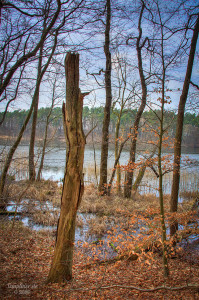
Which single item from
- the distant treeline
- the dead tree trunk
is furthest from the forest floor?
the distant treeline

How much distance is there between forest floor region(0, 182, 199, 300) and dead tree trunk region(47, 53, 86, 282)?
33 cm

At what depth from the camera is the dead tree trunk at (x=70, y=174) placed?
130 inches

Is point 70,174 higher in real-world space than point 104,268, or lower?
higher

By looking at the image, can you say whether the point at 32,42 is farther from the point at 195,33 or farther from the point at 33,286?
the point at 33,286

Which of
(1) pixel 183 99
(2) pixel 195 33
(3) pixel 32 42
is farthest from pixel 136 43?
(3) pixel 32 42

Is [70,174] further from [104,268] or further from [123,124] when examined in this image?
[123,124]

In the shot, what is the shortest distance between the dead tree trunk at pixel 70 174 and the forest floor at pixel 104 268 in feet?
1.09

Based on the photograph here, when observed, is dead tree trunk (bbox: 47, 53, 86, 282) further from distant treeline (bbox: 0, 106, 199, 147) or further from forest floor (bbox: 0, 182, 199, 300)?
distant treeline (bbox: 0, 106, 199, 147)

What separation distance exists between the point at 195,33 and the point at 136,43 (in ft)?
12.9

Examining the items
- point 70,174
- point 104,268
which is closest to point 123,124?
point 104,268

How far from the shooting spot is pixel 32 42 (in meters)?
5.01

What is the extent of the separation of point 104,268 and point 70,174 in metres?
2.36

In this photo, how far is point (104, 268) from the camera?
4.26 metres

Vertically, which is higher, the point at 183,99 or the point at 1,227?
the point at 183,99
